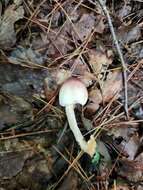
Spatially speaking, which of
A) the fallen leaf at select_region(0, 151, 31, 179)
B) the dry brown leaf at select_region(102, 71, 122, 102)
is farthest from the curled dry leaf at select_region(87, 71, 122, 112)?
the fallen leaf at select_region(0, 151, 31, 179)

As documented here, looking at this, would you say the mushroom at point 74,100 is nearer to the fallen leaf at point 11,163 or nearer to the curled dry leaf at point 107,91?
the curled dry leaf at point 107,91

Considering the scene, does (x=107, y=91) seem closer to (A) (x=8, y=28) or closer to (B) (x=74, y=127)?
(B) (x=74, y=127)

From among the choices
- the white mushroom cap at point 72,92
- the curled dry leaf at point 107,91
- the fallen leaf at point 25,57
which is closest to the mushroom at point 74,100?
the white mushroom cap at point 72,92

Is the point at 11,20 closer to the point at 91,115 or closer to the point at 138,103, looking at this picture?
the point at 91,115

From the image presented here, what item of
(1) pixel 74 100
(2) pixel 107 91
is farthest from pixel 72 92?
(2) pixel 107 91

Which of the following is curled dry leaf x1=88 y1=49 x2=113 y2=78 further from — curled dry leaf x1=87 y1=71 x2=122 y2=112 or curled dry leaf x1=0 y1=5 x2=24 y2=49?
curled dry leaf x1=0 y1=5 x2=24 y2=49

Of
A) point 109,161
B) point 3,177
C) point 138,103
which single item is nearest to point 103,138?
point 109,161
